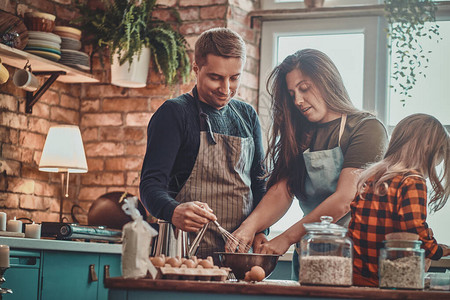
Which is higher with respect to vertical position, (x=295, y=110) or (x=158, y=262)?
(x=295, y=110)

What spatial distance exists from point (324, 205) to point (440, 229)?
1.77 m

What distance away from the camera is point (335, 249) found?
1655mm

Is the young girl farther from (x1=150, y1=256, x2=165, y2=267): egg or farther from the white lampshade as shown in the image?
the white lampshade

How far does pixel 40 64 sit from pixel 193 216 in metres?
2.11

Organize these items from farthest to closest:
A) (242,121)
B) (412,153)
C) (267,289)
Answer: (242,121)
(412,153)
(267,289)

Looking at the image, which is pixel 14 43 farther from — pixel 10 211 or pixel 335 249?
pixel 335 249

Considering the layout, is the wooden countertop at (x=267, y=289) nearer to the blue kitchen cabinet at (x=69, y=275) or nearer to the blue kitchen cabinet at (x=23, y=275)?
the blue kitchen cabinet at (x=23, y=275)

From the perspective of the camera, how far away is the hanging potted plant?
3.94 meters

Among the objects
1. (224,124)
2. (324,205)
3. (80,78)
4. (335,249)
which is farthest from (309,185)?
(80,78)

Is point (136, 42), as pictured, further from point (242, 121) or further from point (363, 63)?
point (242, 121)

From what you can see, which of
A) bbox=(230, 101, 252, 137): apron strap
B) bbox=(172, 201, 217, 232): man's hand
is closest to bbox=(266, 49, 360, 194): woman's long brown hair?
bbox=(230, 101, 252, 137): apron strap

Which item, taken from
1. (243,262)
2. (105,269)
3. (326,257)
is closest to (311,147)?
(243,262)

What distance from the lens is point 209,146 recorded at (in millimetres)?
2432

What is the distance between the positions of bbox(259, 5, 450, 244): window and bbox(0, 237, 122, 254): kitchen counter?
102cm
